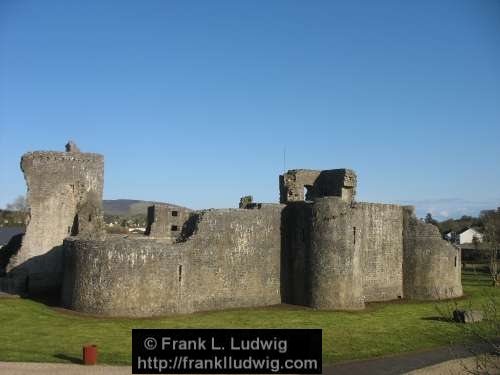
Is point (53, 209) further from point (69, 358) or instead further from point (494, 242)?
point (494, 242)

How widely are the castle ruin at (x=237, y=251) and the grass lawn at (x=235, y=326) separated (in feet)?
3.65

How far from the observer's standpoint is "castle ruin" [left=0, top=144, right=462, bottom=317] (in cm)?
2589

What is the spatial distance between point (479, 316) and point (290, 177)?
538 inches

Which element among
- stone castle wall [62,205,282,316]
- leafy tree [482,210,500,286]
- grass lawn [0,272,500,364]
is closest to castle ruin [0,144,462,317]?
stone castle wall [62,205,282,316]

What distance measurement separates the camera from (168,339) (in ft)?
57.4

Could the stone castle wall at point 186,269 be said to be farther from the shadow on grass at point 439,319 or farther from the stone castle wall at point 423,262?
the stone castle wall at point 423,262

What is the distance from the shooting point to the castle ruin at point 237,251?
2589 cm

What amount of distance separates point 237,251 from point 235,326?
5.70 m

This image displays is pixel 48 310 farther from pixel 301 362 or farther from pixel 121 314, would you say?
pixel 301 362

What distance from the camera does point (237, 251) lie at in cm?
2905

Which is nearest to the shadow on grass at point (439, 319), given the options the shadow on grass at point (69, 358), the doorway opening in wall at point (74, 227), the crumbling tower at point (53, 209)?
the shadow on grass at point (69, 358)

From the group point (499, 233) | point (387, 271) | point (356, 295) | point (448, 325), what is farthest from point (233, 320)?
point (499, 233)

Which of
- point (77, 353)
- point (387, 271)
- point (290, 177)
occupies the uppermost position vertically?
point (290, 177)

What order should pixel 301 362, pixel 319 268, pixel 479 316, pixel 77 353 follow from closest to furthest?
1. pixel 301 362
2. pixel 77 353
3. pixel 479 316
4. pixel 319 268
